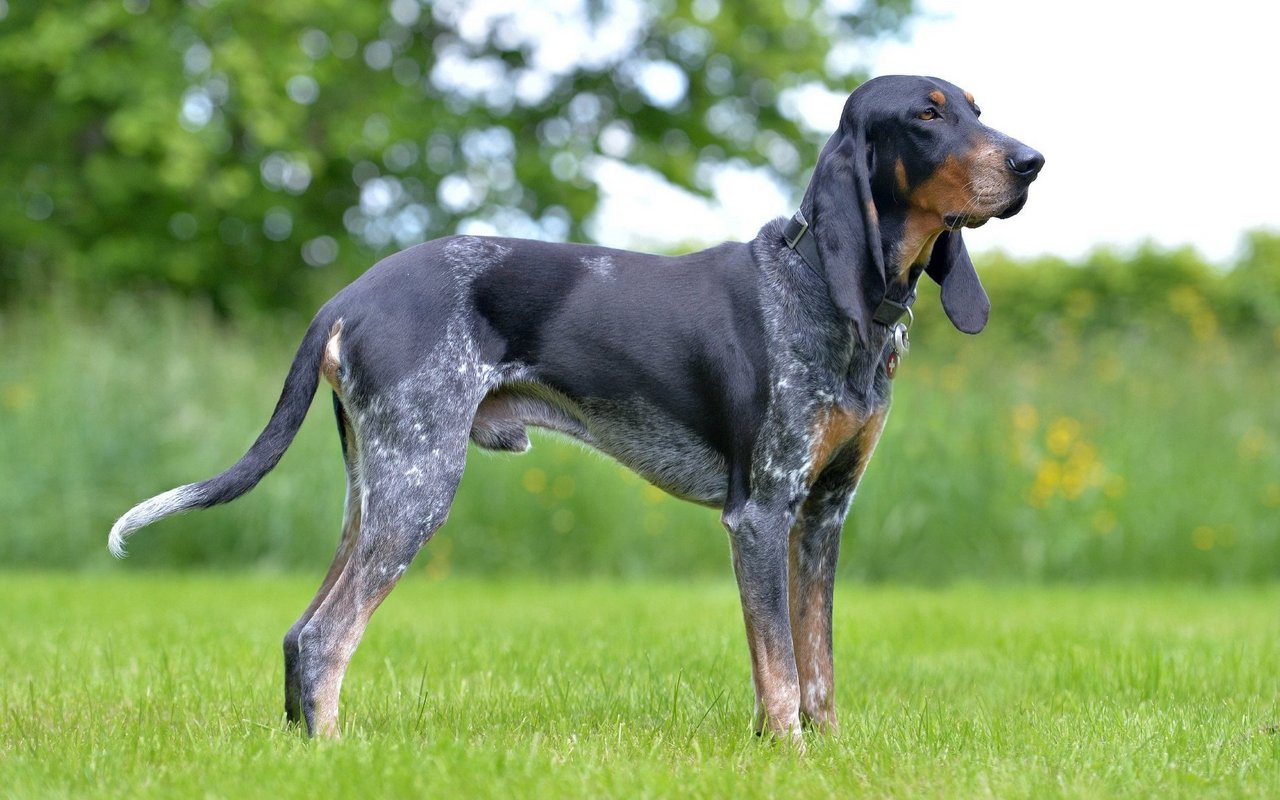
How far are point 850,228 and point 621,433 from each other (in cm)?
96

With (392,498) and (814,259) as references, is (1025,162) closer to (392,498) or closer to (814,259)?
(814,259)

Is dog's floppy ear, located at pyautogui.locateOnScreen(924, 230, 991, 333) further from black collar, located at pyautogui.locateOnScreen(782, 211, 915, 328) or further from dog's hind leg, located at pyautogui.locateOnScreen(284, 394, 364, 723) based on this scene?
dog's hind leg, located at pyautogui.locateOnScreen(284, 394, 364, 723)

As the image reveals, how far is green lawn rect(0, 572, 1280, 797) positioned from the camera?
3430 millimetres

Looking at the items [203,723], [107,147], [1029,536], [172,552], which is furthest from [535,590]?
[107,147]

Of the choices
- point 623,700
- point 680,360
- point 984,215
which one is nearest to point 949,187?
point 984,215

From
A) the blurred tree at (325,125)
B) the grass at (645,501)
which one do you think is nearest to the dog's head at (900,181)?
the grass at (645,501)

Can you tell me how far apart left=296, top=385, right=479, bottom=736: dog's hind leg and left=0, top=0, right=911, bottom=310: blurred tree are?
31.8ft

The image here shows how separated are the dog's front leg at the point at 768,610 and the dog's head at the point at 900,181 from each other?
65 cm

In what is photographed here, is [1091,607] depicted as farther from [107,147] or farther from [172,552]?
[107,147]

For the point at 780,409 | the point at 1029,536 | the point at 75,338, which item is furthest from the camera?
the point at 75,338

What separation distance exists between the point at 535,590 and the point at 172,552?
9.28ft

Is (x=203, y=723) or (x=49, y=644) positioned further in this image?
(x=49, y=644)

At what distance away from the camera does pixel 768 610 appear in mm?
4016

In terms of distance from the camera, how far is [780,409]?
407cm
